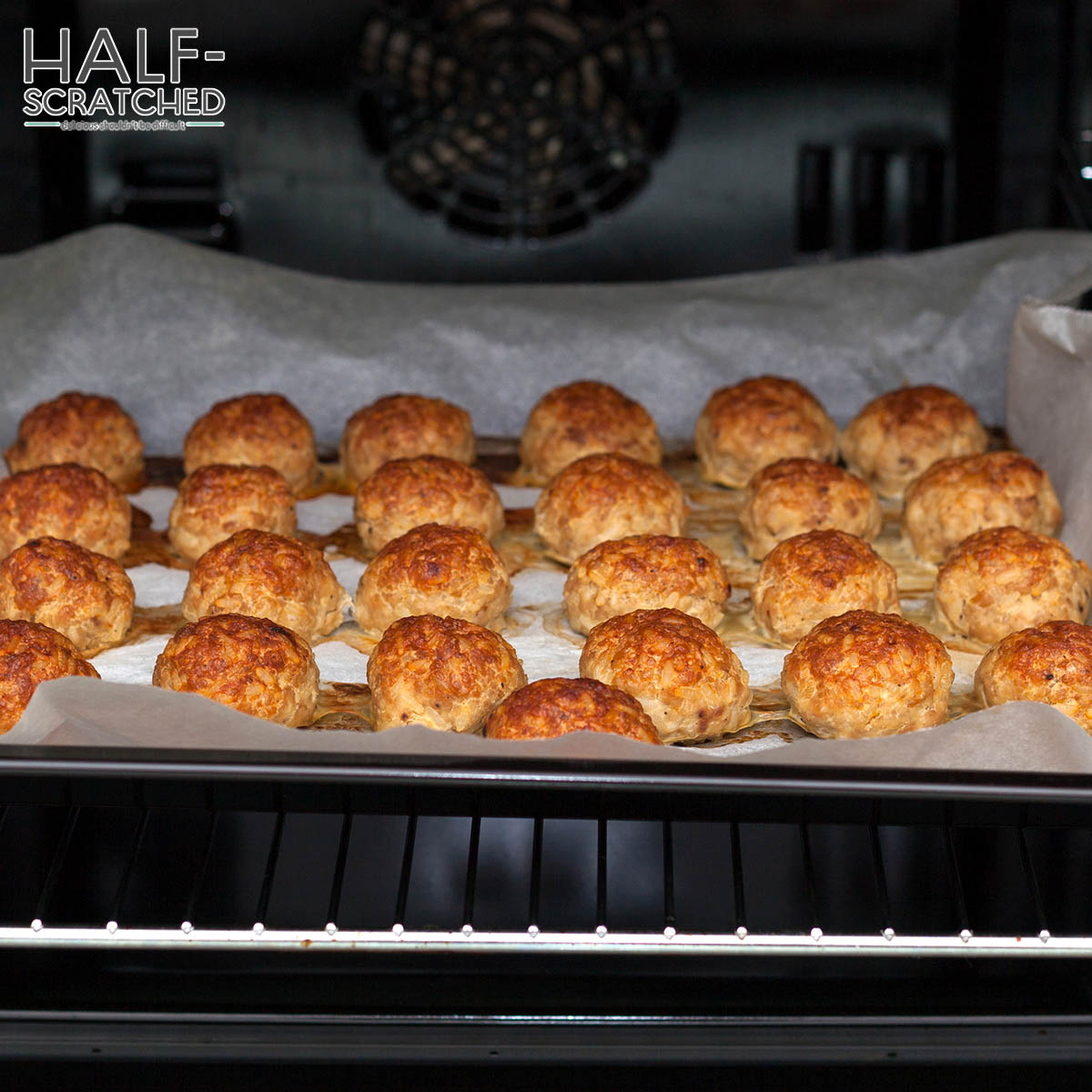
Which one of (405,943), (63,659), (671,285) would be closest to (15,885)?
(63,659)

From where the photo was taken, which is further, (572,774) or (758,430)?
(758,430)

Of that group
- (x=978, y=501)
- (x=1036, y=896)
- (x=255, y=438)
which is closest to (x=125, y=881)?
(x=1036, y=896)

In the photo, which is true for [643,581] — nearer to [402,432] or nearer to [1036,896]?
[402,432]

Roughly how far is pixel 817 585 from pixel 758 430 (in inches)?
31.3

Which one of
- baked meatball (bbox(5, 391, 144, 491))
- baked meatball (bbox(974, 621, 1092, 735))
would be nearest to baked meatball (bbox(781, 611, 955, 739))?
baked meatball (bbox(974, 621, 1092, 735))

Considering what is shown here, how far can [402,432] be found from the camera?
3527mm

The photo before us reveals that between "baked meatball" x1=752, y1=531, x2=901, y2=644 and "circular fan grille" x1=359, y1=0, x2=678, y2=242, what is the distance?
1154 mm

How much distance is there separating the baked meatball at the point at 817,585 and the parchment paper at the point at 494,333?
885mm

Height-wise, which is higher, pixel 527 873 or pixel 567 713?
pixel 567 713

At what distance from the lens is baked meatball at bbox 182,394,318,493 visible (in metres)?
3.49

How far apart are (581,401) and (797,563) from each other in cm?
91

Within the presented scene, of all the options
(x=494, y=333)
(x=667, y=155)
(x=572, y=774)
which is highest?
(x=667, y=155)

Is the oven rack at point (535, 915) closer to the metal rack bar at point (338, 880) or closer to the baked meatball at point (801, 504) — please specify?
the metal rack bar at point (338, 880)

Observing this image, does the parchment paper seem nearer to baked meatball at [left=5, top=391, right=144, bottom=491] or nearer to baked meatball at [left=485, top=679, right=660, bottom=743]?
baked meatball at [left=5, top=391, right=144, bottom=491]
